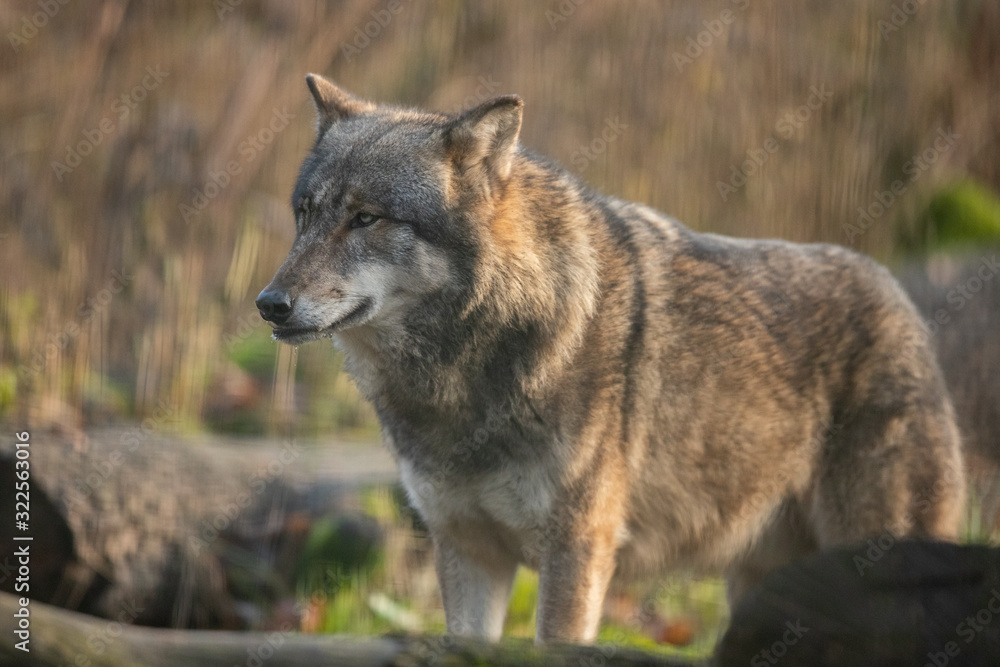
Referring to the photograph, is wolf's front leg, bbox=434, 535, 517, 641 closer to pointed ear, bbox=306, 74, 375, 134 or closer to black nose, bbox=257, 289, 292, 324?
black nose, bbox=257, 289, 292, 324

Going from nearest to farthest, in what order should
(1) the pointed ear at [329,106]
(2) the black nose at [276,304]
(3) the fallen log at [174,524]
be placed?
1. (2) the black nose at [276,304]
2. (1) the pointed ear at [329,106]
3. (3) the fallen log at [174,524]

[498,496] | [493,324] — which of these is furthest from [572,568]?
[493,324]

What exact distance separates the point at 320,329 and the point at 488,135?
1.02 m

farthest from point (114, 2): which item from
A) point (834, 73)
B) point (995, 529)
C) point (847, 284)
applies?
point (995, 529)

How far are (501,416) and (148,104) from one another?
4.58m

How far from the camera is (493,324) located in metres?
3.88

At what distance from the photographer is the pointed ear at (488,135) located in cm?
373

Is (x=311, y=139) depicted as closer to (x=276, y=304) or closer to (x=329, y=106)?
(x=329, y=106)

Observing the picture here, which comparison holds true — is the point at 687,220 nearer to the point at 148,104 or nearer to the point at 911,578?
the point at 148,104

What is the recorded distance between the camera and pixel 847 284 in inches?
182

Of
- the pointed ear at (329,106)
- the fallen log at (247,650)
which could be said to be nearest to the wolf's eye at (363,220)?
the pointed ear at (329,106)

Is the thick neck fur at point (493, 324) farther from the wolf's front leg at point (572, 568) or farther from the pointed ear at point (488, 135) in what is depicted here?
the wolf's front leg at point (572, 568)

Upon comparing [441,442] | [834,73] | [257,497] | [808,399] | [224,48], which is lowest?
[257,497]

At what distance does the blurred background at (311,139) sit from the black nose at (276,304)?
2659mm
